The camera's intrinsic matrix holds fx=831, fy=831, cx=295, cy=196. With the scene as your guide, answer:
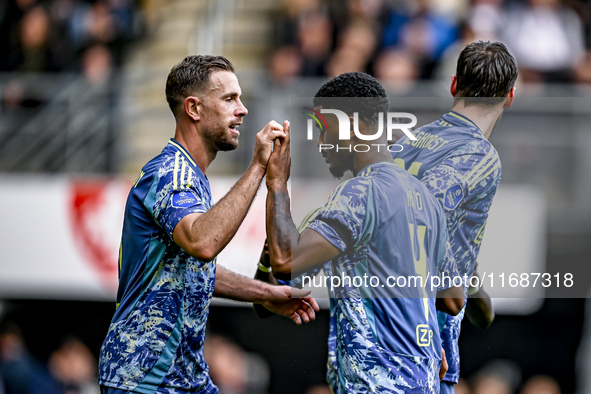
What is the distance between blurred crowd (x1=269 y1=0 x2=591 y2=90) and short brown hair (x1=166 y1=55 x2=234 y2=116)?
3.64 meters

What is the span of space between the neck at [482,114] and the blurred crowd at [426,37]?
10.4 ft

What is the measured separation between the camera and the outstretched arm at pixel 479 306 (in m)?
4.49

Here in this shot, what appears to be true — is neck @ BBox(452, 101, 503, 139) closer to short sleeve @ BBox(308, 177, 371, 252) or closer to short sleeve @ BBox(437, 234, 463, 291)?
short sleeve @ BBox(437, 234, 463, 291)

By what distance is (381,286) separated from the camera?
368cm

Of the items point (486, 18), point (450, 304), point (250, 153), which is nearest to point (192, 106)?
point (450, 304)

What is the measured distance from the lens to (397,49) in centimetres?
791

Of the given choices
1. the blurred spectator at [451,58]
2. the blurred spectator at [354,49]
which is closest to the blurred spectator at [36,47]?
the blurred spectator at [354,49]

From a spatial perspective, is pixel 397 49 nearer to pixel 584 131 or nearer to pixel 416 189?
pixel 584 131

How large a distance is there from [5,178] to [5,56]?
2129mm

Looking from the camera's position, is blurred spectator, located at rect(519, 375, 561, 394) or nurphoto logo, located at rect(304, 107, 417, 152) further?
blurred spectator, located at rect(519, 375, 561, 394)

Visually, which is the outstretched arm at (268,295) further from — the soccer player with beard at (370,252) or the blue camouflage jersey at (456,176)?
the blue camouflage jersey at (456,176)

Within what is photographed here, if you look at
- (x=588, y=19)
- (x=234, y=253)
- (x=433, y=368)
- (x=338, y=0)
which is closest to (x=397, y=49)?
(x=338, y=0)

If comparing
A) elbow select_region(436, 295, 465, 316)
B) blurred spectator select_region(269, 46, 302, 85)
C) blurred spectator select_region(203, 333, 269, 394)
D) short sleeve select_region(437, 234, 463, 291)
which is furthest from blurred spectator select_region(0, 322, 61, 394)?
short sleeve select_region(437, 234, 463, 291)

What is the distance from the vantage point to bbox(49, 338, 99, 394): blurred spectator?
8.20 metres
